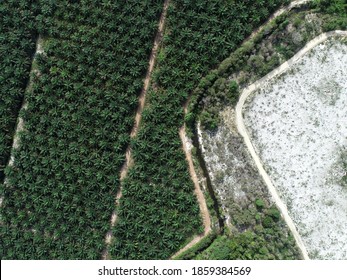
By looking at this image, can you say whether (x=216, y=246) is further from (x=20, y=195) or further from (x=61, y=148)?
(x=20, y=195)

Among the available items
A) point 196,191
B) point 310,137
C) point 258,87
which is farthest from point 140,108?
point 310,137

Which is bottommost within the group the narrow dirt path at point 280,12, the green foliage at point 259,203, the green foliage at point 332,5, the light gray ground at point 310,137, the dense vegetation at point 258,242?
the dense vegetation at point 258,242

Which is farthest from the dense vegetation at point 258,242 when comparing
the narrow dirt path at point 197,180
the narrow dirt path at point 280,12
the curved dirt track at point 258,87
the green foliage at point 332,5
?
the green foliage at point 332,5

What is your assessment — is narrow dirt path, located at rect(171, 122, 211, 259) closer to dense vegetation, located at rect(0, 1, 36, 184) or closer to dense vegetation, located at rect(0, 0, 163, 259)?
dense vegetation, located at rect(0, 0, 163, 259)

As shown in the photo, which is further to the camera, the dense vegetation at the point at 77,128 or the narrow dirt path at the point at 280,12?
the narrow dirt path at the point at 280,12

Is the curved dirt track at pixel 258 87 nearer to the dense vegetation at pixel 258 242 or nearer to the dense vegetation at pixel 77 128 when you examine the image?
the dense vegetation at pixel 258 242

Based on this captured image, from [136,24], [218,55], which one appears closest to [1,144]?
[136,24]
